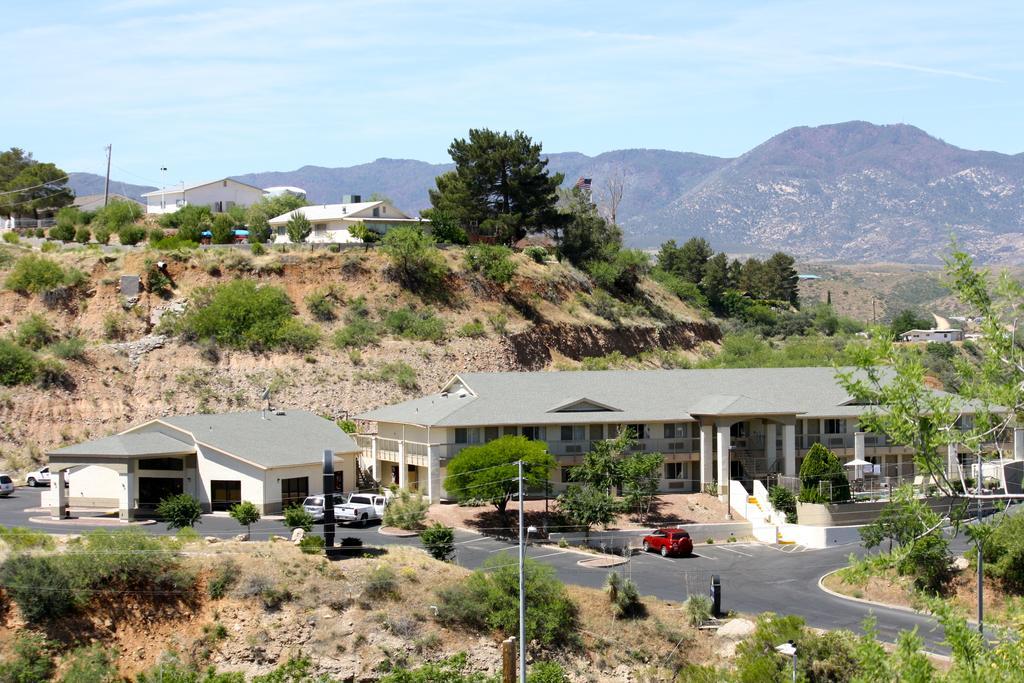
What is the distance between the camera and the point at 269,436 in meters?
56.5

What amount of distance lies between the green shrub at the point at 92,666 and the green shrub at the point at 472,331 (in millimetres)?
47768

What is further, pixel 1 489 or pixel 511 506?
pixel 1 489

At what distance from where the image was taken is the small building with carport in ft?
169

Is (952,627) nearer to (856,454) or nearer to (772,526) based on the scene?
(772,526)

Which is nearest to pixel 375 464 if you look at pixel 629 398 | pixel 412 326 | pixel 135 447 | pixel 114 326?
pixel 135 447

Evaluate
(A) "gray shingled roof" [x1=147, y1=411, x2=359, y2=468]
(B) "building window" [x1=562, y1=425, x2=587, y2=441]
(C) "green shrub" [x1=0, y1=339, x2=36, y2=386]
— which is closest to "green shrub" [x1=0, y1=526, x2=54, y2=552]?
(A) "gray shingled roof" [x1=147, y1=411, x2=359, y2=468]

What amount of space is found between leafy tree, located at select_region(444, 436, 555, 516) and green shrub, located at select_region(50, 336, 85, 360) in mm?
31900

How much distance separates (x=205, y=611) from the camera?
39.4 m

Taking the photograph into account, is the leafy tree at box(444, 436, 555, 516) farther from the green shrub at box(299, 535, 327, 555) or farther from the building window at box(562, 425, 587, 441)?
the green shrub at box(299, 535, 327, 555)

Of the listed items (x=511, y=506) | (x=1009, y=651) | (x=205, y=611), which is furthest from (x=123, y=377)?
(x=1009, y=651)

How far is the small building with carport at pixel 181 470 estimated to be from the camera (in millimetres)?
51375

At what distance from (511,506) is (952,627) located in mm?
37862

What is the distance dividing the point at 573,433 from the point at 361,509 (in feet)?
38.3

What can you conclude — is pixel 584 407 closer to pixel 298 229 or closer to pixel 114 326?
pixel 114 326
